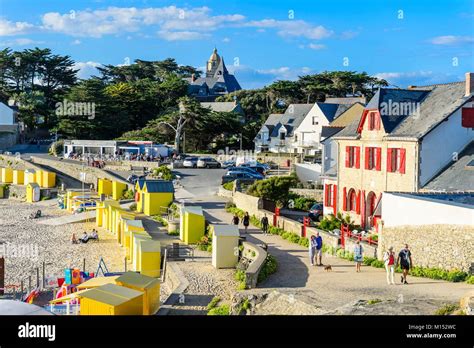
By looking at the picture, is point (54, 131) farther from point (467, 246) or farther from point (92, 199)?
point (467, 246)

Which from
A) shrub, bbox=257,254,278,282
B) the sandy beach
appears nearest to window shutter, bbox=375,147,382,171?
shrub, bbox=257,254,278,282

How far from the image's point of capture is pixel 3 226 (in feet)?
122

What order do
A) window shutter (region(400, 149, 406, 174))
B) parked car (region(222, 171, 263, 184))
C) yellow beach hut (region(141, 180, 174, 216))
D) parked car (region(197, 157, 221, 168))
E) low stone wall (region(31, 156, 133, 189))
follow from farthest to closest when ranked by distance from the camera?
parked car (region(197, 157, 221, 168)) < low stone wall (region(31, 156, 133, 189)) < parked car (region(222, 171, 263, 184)) < yellow beach hut (region(141, 180, 174, 216)) < window shutter (region(400, 149, 406, 174))

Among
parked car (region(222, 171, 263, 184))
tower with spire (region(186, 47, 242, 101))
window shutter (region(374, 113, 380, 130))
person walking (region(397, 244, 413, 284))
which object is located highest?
tower with spire (region(186, 47, 242, 101))

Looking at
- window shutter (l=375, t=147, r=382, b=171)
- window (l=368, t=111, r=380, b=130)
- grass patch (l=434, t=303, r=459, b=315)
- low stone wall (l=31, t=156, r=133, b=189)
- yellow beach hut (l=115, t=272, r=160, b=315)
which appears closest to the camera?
grass patch (l=434, t=303, r=459, b=315)

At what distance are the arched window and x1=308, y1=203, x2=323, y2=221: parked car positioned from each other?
2.07m

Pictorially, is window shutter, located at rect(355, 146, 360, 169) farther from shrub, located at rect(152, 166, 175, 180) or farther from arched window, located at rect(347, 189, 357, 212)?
shrub, located at rect(152, 166, 175, 180)

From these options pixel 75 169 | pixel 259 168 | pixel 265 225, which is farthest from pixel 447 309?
pixel 75 169

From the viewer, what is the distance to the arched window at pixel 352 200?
29.9 m

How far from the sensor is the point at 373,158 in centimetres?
2842

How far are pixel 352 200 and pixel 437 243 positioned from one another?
12.9 m

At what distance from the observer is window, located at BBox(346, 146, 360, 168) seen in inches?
1172

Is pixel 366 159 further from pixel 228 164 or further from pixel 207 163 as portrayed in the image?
pixel 228 164

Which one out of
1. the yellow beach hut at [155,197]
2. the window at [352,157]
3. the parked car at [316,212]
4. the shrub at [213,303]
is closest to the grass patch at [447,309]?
the shrub at [213,303]
